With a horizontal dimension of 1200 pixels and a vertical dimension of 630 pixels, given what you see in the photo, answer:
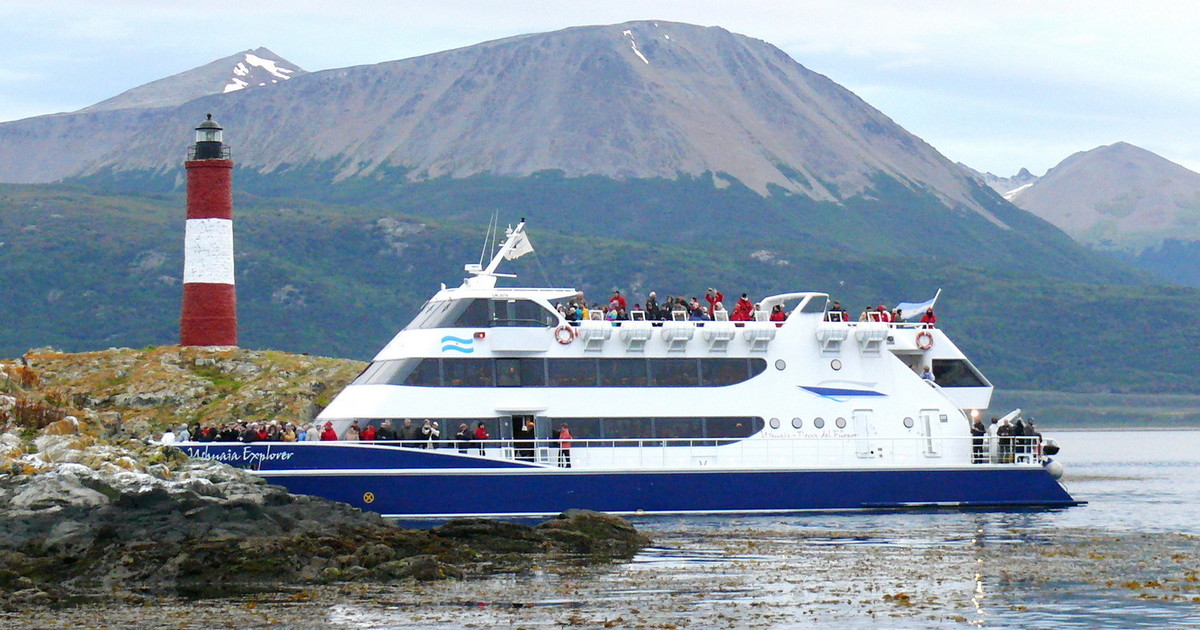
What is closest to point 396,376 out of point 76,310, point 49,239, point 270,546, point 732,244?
point 270,546

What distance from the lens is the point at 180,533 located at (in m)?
24.1

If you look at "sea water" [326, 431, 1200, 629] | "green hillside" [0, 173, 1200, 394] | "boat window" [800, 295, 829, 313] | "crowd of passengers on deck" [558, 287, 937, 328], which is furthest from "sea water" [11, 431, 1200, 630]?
"green hillside" [0, 173, 1200, 394]

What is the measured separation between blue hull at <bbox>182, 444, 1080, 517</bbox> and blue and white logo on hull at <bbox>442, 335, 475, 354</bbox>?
211 centimetres

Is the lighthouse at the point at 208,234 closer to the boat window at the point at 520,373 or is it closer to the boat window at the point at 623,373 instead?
the boat window at the point at 520,373

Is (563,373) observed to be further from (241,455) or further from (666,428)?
(241,455)

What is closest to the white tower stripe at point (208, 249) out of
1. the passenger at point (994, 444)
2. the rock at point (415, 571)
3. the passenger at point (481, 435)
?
the passenger at point (481, 435)

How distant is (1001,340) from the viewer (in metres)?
157

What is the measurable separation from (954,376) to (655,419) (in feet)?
20.5

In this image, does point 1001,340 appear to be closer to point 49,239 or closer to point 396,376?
point 49,239

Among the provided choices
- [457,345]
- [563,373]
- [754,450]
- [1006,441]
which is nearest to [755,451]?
[754,450]

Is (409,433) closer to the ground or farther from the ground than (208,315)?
closer to the ground

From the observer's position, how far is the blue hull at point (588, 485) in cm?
2838

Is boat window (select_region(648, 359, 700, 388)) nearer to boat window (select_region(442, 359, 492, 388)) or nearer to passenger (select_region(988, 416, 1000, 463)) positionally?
boat window (select_region(442, 359, 492, 388))

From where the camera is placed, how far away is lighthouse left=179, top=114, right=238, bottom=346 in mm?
44094
